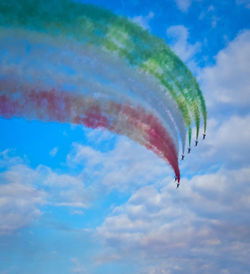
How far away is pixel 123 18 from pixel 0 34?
6337mm

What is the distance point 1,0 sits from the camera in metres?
15.9

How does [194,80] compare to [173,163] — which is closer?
[194,80]

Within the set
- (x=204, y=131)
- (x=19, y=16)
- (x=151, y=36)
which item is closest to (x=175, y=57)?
(x=151, y=36)

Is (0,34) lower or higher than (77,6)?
lower

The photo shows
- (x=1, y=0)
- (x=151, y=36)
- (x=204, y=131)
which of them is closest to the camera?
(x=1, y=0)

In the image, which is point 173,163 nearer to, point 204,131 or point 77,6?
point 204,131

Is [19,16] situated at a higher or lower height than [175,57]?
lower

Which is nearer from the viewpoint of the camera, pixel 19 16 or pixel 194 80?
pixel 19 16

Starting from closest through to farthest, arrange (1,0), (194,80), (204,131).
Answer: (1,0) < (194,80) < (204,131)

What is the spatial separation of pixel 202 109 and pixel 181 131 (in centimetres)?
220

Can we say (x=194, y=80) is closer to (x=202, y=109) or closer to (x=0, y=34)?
(x=202, y=109)

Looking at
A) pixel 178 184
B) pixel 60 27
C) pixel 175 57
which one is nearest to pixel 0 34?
pixel 60 27

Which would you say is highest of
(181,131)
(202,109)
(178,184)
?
(202,109)

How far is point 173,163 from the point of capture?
2512 cm
